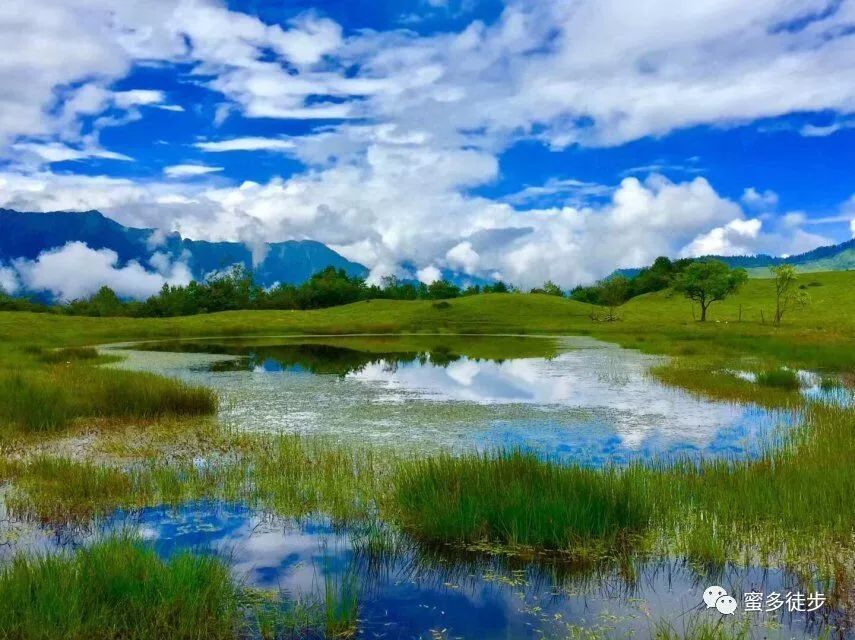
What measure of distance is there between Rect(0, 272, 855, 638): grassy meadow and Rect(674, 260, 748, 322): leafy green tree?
7255cm

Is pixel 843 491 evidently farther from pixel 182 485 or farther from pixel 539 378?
pixel 539 378

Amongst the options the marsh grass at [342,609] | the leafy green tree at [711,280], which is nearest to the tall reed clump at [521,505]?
the marsh grass at [342,609]

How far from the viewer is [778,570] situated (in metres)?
9.36

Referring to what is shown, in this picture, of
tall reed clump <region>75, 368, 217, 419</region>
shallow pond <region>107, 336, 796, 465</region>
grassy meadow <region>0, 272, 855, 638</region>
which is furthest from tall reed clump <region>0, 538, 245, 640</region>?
tall reed clump <region>75, 368, 217, 419</region>

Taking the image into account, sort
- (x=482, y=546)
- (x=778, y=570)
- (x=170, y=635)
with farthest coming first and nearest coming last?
(x=482, y=546)
(x=778, y=570)
(x=170, y=635)

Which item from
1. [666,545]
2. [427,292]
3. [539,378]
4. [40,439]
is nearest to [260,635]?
[666,545]

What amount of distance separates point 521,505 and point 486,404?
15.8m

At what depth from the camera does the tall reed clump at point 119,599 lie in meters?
7.28

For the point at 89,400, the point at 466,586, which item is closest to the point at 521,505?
the point at 466,586

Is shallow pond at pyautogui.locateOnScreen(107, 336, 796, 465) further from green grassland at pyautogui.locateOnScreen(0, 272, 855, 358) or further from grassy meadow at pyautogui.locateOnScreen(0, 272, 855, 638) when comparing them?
green grassland at pyautogui.locateOnScreen(0, 272, 855, 358)

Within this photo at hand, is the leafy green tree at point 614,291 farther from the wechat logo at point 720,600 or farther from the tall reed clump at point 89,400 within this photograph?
the wechat logo at point 720,600

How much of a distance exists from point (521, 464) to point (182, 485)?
686 cm

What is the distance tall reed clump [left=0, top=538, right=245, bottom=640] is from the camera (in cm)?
728

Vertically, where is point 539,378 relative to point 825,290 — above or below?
below
